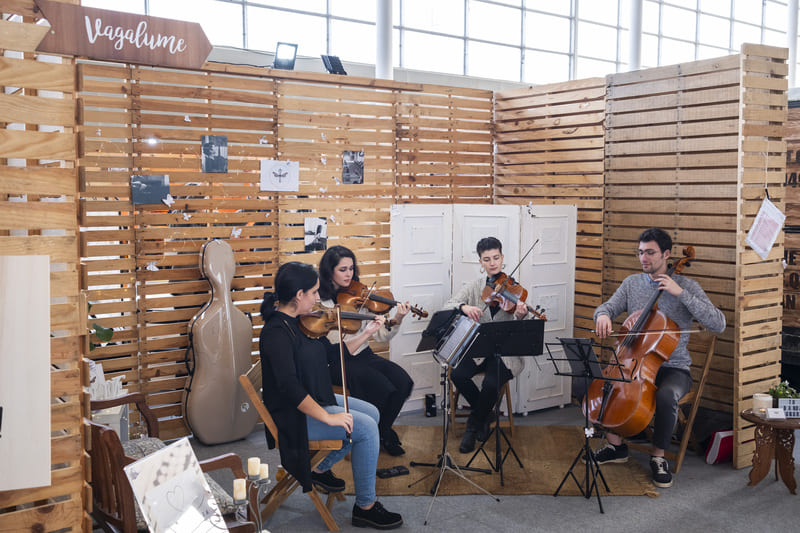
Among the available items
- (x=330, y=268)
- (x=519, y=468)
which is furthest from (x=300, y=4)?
(x=519, y=468)

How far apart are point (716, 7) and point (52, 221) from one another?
13159mm

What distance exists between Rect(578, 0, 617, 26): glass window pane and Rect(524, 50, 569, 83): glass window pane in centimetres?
75

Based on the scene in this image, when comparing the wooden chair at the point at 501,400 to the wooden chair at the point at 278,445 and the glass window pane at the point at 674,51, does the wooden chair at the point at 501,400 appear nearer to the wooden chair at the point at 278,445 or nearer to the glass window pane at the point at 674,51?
the wooden chair at the point at 278,445

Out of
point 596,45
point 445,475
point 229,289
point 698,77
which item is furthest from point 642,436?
point 596,45

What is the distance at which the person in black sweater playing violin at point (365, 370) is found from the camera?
473 cm

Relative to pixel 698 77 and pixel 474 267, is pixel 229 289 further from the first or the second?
pixel 698 77

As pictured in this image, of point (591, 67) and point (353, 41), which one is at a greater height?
point (591, 67)

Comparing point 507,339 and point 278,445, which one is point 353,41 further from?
point 278,445

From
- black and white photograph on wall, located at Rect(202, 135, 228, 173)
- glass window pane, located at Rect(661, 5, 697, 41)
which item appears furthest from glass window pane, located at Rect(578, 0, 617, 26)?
black and white photograph on wall, located at Rect(202, 135, 228, 173)

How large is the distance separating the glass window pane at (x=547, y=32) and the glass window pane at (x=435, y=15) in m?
1.33

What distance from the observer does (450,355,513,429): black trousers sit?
511cm

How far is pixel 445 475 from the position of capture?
4.61 meters

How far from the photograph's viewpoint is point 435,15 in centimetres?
945

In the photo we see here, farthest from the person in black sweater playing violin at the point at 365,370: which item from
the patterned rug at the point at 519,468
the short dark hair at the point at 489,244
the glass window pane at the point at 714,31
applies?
the glass window pane at the point at 714,31
